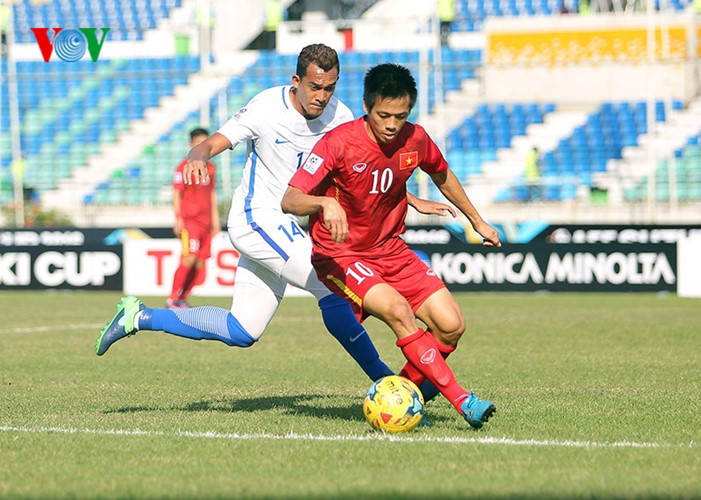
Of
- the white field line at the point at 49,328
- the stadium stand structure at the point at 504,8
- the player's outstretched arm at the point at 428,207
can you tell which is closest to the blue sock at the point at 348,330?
the player's outstretched arm at the point at 428,207

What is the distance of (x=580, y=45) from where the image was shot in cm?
2795

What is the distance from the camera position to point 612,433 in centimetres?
597

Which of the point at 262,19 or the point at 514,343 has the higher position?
the point at 262,19

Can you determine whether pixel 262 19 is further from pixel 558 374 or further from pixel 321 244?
pixel 321 244

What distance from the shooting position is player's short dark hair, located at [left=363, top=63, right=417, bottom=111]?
5.88m

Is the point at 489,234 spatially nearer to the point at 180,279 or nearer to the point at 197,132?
the point at 197,132

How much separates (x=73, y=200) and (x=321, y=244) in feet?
58.6

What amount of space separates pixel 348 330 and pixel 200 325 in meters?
0.92

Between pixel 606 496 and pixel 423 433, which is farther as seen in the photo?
pixel 423 433

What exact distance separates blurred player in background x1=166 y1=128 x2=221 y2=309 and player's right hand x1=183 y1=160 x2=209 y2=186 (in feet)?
28.0

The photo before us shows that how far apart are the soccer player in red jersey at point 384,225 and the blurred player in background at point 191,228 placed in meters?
8.41

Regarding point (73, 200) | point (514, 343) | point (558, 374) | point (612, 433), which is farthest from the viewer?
point (73, 200)

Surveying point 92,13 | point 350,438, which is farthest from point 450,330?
point 92,13

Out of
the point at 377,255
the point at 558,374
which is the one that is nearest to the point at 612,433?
the point at 377,255
